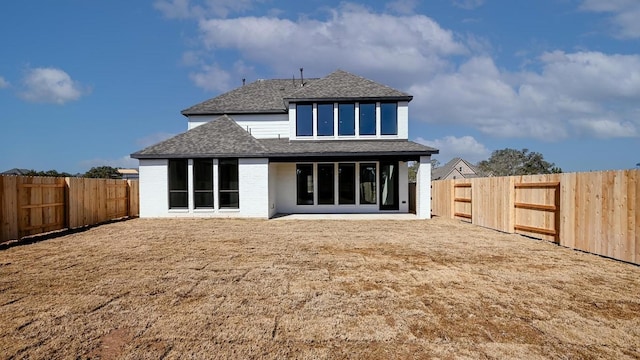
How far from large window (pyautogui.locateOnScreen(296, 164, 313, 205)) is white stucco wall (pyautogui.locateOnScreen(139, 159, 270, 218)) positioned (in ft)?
7.96

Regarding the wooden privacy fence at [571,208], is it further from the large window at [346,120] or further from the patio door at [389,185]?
the large window at [346,120]

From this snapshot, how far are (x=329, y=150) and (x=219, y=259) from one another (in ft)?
28.3

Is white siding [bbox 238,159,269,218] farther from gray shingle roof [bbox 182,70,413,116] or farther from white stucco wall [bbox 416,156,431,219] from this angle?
white stucco wall [bbox 416,156,431,219]

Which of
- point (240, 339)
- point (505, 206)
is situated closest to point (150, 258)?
point (240, 339)

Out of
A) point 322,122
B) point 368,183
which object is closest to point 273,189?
point 322,122

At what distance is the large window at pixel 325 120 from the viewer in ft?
53.9

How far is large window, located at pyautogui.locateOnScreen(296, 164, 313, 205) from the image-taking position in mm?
16281

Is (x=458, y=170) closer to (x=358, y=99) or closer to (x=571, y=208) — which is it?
(x=358, y=99)

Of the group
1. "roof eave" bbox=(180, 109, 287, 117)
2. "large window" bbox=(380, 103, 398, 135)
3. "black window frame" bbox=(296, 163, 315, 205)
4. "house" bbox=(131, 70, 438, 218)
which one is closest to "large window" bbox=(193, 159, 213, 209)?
"house" bbox=(131, 70, 438, 218)

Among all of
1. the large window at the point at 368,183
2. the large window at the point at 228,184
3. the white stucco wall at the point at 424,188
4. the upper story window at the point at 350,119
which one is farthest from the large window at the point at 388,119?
the large window at the point at 228,184

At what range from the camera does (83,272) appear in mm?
5938

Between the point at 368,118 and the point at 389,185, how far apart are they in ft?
11.5

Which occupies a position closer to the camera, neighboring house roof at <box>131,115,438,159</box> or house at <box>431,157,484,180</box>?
neighboring house roof at <box>131,115,438,159</box>

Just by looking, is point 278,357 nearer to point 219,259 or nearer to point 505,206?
point 219,259
